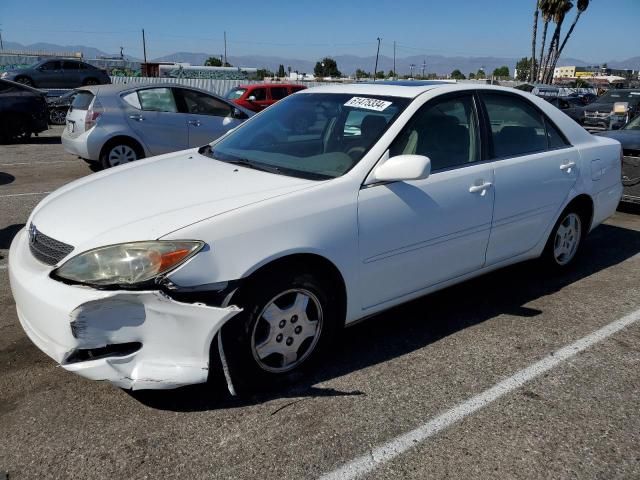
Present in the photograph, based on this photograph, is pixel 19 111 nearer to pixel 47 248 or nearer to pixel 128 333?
pixel 47 248

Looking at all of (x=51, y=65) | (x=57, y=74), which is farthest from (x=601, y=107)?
(x=51, y=65)

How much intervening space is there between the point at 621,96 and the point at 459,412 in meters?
19.2

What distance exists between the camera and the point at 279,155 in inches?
139

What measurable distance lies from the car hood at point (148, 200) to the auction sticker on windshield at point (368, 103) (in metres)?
0.82

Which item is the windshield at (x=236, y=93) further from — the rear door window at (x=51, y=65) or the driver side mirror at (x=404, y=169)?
the driver side mirror at (x=404, y=169)

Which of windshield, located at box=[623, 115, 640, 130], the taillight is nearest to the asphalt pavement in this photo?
windshield, located at box=[623, 115, 640, 130]

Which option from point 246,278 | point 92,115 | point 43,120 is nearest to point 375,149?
point 246,278

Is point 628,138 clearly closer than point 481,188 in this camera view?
No

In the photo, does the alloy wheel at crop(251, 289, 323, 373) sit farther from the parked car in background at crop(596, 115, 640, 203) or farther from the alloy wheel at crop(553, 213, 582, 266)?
the parked car in background at crop(596, 115, 640, 203)

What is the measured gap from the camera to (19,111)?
1255 cm

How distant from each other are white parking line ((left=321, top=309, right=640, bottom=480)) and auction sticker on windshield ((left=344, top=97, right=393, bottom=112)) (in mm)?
1771

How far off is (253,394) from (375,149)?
4.92 feet

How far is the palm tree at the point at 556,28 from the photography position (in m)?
45.1

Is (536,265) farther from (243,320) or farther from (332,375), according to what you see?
(243,320)
